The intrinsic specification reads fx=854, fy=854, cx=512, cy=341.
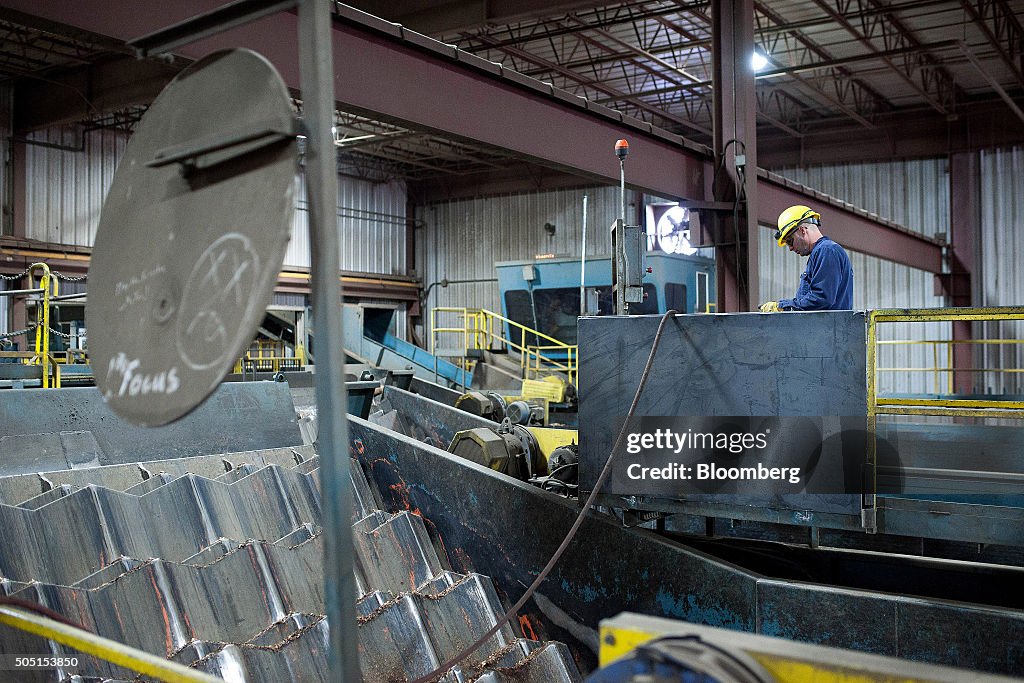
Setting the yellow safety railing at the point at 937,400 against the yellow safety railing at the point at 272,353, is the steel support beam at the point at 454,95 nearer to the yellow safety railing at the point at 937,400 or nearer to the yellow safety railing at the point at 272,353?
Answer: the yellow safety railing at the point at 937,400

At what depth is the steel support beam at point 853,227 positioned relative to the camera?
11.6m

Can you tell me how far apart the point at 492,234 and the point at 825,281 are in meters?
22.3

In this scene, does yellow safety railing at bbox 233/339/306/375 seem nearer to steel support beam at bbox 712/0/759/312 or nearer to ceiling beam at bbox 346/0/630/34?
ceiling beam at bbox 346/0/630/34

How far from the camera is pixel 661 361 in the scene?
4.52m

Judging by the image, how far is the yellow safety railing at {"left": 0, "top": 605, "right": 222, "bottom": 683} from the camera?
222 centimetres

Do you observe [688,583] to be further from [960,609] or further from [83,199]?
[83,199]

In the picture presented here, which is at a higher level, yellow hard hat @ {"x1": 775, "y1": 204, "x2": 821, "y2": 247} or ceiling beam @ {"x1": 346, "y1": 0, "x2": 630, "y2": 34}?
ceiling beam @ {"x1": 346, "y1": 0, "x2": 630, "y2": 34}

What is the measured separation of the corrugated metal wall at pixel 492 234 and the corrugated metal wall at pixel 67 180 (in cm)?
1013

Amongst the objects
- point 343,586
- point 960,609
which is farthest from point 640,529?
point 343,586

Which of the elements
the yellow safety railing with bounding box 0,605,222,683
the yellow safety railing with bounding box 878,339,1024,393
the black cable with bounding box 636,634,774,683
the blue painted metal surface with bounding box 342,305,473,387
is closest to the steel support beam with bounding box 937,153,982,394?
the yellow safety railing with bounding box 878,339,1024,393

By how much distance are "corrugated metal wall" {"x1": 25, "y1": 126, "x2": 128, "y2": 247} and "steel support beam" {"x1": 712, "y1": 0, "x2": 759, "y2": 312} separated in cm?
1564

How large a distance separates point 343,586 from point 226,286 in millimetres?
779

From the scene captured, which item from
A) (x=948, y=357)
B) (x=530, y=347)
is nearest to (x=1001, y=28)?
(x=948, y=357)

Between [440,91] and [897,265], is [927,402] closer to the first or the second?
[440,91]
